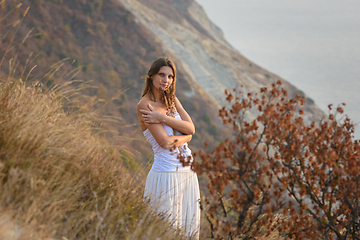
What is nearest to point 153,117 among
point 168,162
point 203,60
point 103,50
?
point 168,162

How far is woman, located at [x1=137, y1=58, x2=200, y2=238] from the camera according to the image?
299cm

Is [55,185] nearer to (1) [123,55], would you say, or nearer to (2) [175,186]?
(2) [175,186]

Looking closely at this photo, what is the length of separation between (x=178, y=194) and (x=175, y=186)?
0.11 metres

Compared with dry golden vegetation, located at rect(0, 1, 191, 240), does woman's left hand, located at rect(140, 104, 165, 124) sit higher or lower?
higher

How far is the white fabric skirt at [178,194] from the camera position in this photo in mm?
2930

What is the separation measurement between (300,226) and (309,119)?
1650 inches

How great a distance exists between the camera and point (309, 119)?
40000 millimetres

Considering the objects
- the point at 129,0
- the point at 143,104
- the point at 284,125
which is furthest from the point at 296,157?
the point at 129,0

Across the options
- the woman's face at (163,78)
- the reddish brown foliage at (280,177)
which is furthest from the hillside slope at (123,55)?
the reddish brown foliage at (280,177)

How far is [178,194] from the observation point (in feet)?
10.1

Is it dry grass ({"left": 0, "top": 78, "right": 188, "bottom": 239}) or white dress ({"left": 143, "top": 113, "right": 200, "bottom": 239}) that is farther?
white dress ({"left": 143, "top": 113, "right": 200, "bottom": 239})

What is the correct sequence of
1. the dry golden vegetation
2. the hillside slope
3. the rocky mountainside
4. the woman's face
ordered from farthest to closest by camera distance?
the rocky mountainside, the hillside slope, the woman's face, the dry golden vegetation

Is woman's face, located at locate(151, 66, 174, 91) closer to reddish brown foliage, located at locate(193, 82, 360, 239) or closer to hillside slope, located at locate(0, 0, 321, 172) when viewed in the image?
reddish brown foliage, located at locate(193, 82, 360, 239)

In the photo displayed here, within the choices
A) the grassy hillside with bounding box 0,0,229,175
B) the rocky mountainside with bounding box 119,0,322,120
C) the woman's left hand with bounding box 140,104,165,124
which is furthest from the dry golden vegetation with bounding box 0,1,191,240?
the rocky mountainside with bounding box 119,0,322,120
